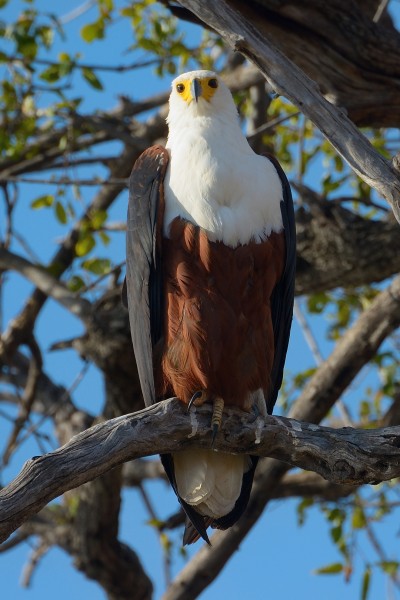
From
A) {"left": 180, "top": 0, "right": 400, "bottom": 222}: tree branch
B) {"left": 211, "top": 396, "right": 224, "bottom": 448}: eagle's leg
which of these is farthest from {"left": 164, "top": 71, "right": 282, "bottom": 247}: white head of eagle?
{"left": 211, "top": 396, "right": 224, "bottom": 448}: eagle's leg

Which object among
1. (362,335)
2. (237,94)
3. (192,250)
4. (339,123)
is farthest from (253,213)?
(237,94)

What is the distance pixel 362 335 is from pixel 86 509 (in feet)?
6.13

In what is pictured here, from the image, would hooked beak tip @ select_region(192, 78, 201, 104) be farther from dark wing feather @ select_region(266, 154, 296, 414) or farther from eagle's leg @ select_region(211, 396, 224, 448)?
eagle's leg @ select_region(211, 396, 224, 448)

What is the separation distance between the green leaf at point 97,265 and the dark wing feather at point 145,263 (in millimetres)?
1433

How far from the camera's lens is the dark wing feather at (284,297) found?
4.60 meters

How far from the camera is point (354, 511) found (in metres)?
6.39

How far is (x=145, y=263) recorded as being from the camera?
4.40 m

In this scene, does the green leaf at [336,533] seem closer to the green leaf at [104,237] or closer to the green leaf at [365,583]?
the green leaf at [365,583]

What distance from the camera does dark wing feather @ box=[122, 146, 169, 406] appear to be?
14.4ft

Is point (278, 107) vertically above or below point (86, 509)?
above

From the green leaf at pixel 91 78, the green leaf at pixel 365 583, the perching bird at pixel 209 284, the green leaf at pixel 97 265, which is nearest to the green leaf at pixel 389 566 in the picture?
the green leaf at pixel 365 583

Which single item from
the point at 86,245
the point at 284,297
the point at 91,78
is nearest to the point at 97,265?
the point at 86,245

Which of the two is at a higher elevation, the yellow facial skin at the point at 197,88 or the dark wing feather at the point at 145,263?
the yellow facial skin at the point at 197,88

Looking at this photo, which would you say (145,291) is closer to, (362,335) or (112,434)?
(112,434)
